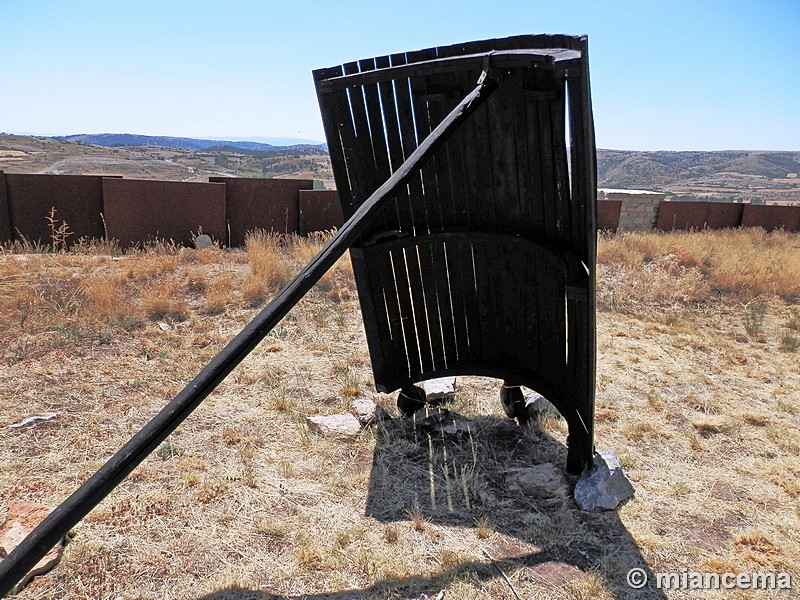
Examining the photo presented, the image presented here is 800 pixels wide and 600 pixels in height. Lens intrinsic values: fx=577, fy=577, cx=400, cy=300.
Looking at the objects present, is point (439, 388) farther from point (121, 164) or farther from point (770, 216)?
point (121, 164)

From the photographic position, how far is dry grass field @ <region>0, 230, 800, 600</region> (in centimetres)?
279

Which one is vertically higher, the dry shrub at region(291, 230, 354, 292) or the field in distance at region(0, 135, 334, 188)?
the field in distance at region(0, 135, 334, 188)

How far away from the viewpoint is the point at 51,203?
32.0ft

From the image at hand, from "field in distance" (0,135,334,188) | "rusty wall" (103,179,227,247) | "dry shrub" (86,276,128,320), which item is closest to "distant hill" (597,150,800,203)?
"field in distance" (0,135,334,188)

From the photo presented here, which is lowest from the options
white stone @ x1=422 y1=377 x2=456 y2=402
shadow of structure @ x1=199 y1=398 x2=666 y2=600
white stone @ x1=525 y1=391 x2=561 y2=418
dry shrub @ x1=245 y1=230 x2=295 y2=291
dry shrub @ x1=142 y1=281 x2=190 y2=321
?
shadow of structure @ x1=199 y1=398 x2=666 y2=600

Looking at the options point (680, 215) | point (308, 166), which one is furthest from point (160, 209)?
point (308, 166)

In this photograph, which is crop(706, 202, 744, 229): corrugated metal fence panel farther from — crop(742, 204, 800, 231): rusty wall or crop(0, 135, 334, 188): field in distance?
crop(0, 135, 334, 188): field in distance

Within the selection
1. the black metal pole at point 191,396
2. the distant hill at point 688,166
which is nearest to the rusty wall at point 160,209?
the black metal pole at point 191,396

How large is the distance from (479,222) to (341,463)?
1.85 metres

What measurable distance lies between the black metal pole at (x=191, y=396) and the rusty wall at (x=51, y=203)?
8.78 m

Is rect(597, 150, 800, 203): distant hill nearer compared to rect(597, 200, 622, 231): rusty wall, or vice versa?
rect(597, 200, 622, 231): rusty wall

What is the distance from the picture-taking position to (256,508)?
10.6ft

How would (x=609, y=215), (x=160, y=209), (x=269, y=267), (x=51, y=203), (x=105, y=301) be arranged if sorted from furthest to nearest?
(x=609, y=215) → (x=160, y=209) → (x=51, y=203) → (x=269, y=267) → (x=105, y=301)

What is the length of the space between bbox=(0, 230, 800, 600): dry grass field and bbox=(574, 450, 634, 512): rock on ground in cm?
6
